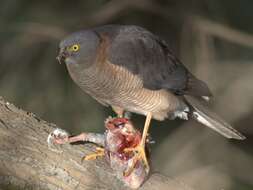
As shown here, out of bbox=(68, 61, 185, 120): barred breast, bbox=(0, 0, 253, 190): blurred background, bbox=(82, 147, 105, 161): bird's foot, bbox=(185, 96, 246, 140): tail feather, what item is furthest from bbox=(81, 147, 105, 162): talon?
bbox=(0, 0, 253, 190): blurred background

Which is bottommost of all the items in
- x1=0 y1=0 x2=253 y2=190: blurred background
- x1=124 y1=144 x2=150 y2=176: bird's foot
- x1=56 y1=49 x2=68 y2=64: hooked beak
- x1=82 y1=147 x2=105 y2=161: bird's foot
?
x1=0 y1=0 x2=253 y2=190: blurred background

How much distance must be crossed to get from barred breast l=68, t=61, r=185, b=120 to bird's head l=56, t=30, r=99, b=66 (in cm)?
8

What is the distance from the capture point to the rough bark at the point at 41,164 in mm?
4445

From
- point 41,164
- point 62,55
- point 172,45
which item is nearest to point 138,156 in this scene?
point 41,164

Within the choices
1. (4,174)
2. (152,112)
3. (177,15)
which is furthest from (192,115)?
(177,15)

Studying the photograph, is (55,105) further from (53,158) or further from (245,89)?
(53,158)

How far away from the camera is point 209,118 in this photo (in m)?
6.17

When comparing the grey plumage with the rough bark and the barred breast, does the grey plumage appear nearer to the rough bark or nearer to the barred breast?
the barred breast

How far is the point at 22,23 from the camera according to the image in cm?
875

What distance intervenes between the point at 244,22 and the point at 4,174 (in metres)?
5.32

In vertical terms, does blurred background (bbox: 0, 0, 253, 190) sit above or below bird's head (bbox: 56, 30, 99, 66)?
below

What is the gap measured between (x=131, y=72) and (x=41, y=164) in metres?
1.36

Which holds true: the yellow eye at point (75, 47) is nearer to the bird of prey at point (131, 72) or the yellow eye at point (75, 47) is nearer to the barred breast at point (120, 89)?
the bird of prey at point (131, 72)

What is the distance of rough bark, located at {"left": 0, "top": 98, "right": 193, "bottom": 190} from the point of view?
445 cm
